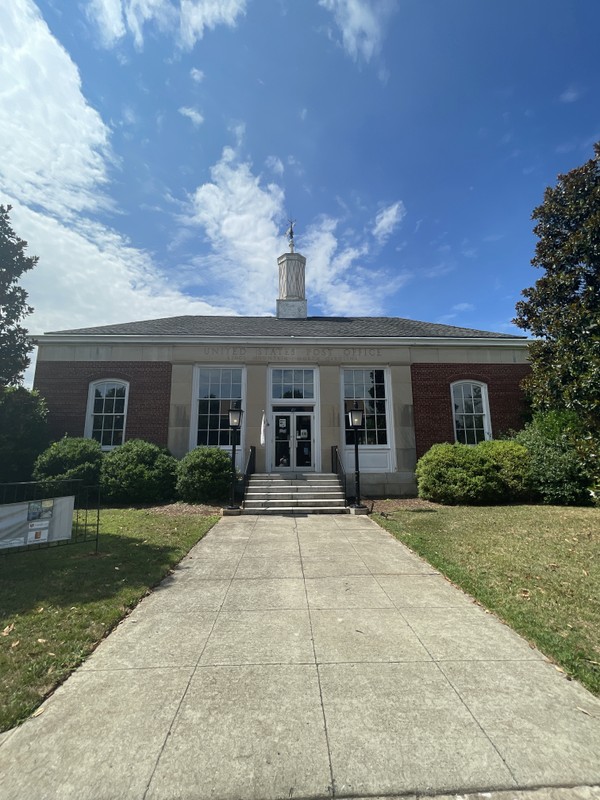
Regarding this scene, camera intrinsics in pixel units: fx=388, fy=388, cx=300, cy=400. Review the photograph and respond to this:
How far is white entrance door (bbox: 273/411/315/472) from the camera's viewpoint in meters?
15.1

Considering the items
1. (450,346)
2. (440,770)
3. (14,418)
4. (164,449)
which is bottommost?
(440,770)

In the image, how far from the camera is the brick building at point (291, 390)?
15008 mm

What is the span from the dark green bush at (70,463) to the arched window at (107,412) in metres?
1.98

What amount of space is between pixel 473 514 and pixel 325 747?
960cm

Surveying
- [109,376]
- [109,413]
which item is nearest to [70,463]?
[109,413]

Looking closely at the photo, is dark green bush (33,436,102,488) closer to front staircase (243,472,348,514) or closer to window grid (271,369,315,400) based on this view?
front staircase (243,472,348,514)

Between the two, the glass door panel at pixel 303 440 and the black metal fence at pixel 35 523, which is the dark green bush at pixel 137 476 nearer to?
the glass door panel at pixel 303 440

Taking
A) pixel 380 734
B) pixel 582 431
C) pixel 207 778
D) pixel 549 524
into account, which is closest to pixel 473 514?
pixel 549 524

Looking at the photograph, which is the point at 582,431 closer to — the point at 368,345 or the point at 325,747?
the point at 325,747

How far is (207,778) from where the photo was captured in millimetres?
2287

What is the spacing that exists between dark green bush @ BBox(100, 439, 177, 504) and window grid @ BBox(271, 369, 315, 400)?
489 centimetres

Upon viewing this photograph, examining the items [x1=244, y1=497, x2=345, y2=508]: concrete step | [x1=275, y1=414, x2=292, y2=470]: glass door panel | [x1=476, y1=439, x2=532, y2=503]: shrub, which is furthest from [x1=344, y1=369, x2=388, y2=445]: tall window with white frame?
[x1=476, y1=439, x2=532, y2=503]: shrub

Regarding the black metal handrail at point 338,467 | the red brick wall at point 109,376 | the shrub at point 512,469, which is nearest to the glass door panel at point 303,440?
the black metal handrail at point 338,467

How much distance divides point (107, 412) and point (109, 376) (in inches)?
55.7
